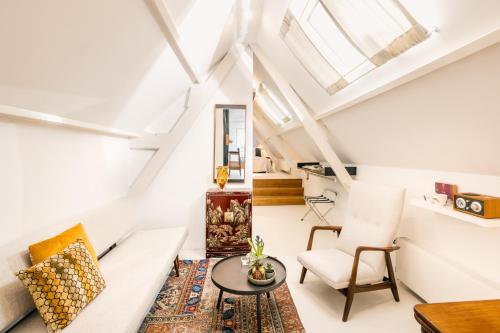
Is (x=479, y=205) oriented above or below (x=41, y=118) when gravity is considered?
below

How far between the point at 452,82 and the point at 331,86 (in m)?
1.47

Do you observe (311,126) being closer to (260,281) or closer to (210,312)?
(260,281)

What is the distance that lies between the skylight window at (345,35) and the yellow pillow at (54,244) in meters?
2.74

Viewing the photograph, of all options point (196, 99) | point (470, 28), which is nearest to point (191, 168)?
point (196, 99)

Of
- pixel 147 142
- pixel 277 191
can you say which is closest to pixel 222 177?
pixel 147 142

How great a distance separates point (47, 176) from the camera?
1.91 metres

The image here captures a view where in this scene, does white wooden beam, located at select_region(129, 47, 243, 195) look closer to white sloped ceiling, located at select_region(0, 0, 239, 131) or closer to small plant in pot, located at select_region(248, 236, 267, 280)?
white sloped ceiling, located at select_region(0, 0, 239, 131)

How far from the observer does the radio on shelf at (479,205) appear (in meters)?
1.66

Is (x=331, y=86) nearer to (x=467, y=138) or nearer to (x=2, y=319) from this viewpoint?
(x=467, y=138)

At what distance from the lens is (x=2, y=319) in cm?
123

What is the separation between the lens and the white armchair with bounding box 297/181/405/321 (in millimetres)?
2109

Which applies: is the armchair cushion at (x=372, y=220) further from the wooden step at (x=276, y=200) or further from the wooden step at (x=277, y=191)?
the wooden step at (x=277, y=191)

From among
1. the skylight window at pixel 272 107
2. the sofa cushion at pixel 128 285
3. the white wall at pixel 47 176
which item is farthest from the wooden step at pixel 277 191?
the white wall at pixel 47 176

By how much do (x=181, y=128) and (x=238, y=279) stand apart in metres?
2.20
